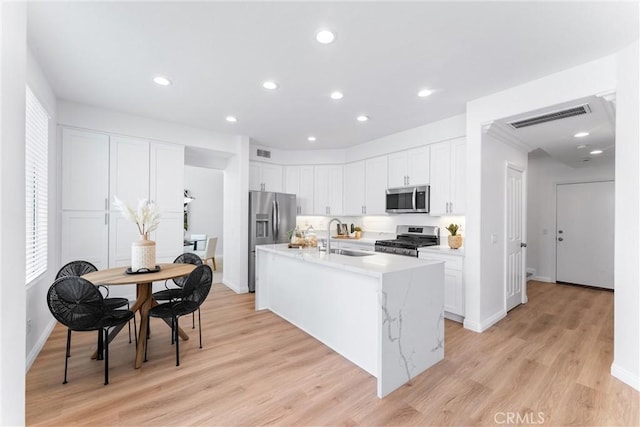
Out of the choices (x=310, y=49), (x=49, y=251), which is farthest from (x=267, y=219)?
(x=310, y=49)

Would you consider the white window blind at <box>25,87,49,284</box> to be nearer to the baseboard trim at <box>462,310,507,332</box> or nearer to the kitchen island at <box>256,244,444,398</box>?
the kitchen island at <box>256,244,444,398</box>

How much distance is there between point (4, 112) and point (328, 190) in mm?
4939

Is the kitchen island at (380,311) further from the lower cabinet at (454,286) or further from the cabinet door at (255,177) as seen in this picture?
the cabinet door at (255,177)

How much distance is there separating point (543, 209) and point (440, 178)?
11.5 feet

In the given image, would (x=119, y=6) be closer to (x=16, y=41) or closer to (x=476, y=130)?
(x=16, y=41)

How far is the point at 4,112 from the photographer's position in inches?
46.5

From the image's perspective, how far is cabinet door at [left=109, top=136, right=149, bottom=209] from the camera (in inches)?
154

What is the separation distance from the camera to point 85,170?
372 cm

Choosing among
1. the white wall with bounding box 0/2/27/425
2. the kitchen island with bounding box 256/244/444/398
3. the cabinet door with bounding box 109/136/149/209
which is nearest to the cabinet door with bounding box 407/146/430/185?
the kitchen island with bounding box 256/244/444/398

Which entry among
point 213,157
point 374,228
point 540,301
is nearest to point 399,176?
point 374,228

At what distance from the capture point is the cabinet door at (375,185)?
5.01 meters

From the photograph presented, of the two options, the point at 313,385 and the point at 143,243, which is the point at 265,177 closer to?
the point at 143,243

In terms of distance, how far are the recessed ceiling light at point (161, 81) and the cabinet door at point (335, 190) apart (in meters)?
3.47

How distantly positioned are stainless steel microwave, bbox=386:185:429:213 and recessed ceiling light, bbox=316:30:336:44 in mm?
2794
